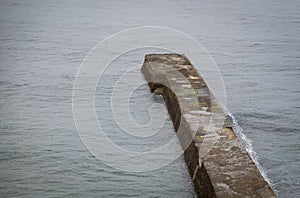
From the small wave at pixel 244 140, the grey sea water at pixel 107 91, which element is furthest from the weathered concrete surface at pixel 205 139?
the small wave at pixel 244 140

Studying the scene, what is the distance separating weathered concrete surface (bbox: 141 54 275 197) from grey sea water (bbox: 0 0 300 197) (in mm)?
223

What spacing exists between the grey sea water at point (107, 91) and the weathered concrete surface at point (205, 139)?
0.73ft

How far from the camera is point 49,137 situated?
4727mm

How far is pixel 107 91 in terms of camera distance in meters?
6.20

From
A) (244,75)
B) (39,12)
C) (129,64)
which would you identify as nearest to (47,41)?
(129,64)

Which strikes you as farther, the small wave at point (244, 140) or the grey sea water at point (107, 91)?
the small wave at point (244, 140)

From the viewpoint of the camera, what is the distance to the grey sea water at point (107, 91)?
13.1ft

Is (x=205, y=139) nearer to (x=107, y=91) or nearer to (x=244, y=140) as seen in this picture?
(x=244, y=140)

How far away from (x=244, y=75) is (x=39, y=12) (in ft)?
21.6

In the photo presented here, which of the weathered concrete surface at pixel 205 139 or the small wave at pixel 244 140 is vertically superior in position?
the weathered concrete surface at pixel 205 139

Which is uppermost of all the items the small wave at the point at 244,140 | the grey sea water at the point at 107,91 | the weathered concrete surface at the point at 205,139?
the weathered concrete surface at the point at 205,139

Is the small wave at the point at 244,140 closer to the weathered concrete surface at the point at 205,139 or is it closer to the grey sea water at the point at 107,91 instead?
the grey sea water at the point at 107,91

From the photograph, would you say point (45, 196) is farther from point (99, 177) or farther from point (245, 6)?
point (245, 6)

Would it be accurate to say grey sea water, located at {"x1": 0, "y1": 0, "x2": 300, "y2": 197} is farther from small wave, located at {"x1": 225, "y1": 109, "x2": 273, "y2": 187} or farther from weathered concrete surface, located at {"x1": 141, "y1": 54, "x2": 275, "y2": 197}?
weathered concrete surface, located at {"x1": 141, "y1": 54, "x2": 275, "y2": 197}
